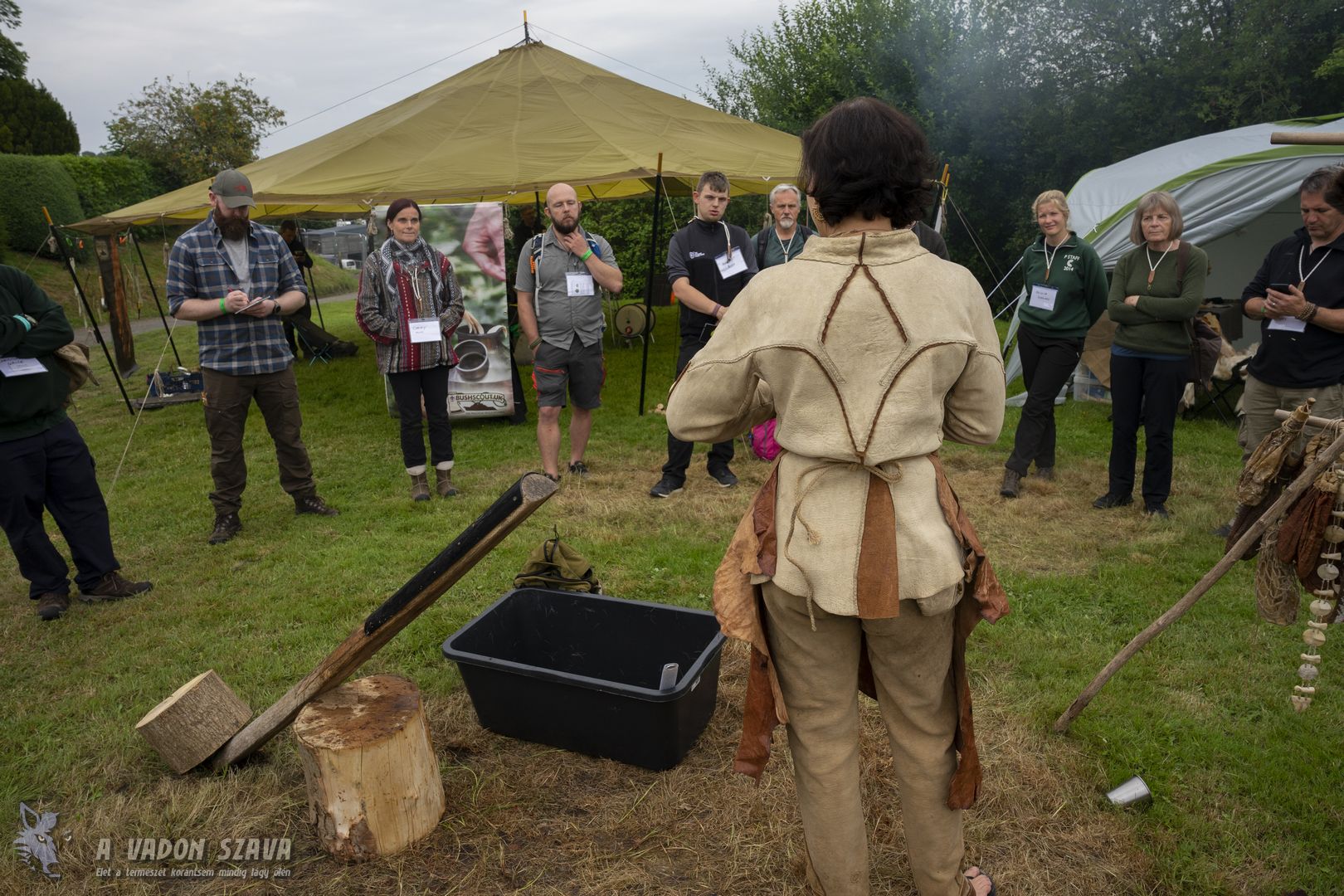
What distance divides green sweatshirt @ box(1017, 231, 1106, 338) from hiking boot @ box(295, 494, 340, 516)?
4.51 metres

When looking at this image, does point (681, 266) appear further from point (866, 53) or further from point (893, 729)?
point (866, 53)

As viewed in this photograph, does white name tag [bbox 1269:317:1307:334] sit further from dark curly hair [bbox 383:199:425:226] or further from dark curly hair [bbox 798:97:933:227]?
dark curly hair [bbox 383:199:425:226]

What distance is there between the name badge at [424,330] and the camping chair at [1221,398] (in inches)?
234

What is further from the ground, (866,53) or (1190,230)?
(866,53)

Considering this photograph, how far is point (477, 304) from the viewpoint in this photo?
7.38 m

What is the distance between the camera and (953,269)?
1627 millimetres

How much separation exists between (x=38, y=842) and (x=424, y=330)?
129 inches

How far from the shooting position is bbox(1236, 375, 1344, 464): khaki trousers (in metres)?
3.84

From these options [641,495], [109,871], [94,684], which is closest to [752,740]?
[109,871]

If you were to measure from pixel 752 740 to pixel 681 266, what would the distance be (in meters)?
3.75

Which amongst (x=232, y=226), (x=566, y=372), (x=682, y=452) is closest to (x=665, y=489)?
(x=682, y=452)

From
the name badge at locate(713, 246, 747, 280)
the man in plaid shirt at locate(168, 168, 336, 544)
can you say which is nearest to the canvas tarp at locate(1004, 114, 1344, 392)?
the name badge at locate(713, 246, 747, 280)

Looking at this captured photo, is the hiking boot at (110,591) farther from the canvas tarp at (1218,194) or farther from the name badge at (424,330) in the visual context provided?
the canvas tarp at (1218,194)

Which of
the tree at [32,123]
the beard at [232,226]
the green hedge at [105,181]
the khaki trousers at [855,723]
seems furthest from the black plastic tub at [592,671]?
the tree at [32,123]
